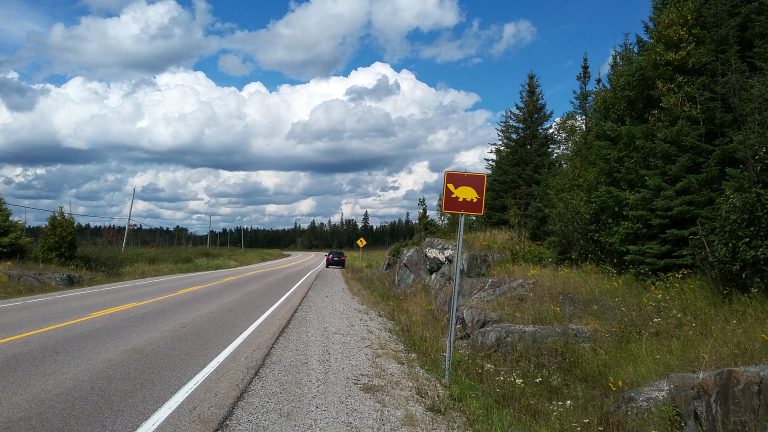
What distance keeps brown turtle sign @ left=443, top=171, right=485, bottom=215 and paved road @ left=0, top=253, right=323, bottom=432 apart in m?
3.55

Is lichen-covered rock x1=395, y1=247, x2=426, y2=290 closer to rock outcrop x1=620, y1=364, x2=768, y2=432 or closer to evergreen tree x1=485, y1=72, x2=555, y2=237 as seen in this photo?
evergreen tree x1=485, y1=72, x2=555, y2=237

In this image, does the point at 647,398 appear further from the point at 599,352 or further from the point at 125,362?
the point at 125,362

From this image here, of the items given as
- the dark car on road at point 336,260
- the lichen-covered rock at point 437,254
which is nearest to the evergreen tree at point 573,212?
the lichen-covered rock at point 437,254

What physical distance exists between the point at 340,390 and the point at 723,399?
407 cm

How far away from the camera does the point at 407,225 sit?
16750cm

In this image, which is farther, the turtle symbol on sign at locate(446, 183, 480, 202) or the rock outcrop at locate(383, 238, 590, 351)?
the rock outcrop at locate(383, 238, 590, 351)

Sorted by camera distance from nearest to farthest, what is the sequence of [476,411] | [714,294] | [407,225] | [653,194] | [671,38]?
[476,411] → [714,294] → [653,194] → [671,38] → [407,225]

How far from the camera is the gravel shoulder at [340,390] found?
530 cm

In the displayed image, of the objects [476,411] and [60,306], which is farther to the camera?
[60,306]

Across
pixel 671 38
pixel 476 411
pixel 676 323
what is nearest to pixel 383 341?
pixel 476 411

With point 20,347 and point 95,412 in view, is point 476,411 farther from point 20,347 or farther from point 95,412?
point 20,347

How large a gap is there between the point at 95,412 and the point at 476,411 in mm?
4062

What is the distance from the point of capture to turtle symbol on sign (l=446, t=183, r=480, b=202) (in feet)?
23.0

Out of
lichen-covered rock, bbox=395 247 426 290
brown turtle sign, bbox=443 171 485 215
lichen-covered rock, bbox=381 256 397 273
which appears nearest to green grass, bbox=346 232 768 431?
brown turtle sign, bbox=443 171 485 215
